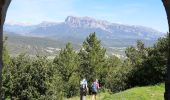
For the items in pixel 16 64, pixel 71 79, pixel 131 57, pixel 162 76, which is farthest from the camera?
pixel 131 57

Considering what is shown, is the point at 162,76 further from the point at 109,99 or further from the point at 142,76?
the point at 109,99

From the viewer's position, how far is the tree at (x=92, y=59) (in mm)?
80312

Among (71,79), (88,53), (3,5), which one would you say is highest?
(3,5)

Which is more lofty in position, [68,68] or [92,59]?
[92,59]

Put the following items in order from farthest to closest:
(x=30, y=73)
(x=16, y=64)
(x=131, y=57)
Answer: (x=131, y=57) < (x=16, y=64) < (x=30, y=73)

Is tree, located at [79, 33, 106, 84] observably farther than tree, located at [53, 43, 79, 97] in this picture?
Yes

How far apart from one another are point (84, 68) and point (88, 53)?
467cm

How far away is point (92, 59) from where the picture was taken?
3191 inches

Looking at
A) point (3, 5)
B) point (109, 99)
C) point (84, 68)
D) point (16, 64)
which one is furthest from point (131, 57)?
point (3, 5)

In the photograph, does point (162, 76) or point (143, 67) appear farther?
point (143, 67)

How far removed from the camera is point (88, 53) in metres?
80.7

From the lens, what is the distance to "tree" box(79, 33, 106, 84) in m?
Answer: 80.3

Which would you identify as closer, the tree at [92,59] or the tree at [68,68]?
the tree at [68,68]

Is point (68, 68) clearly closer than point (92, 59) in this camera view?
Yes
